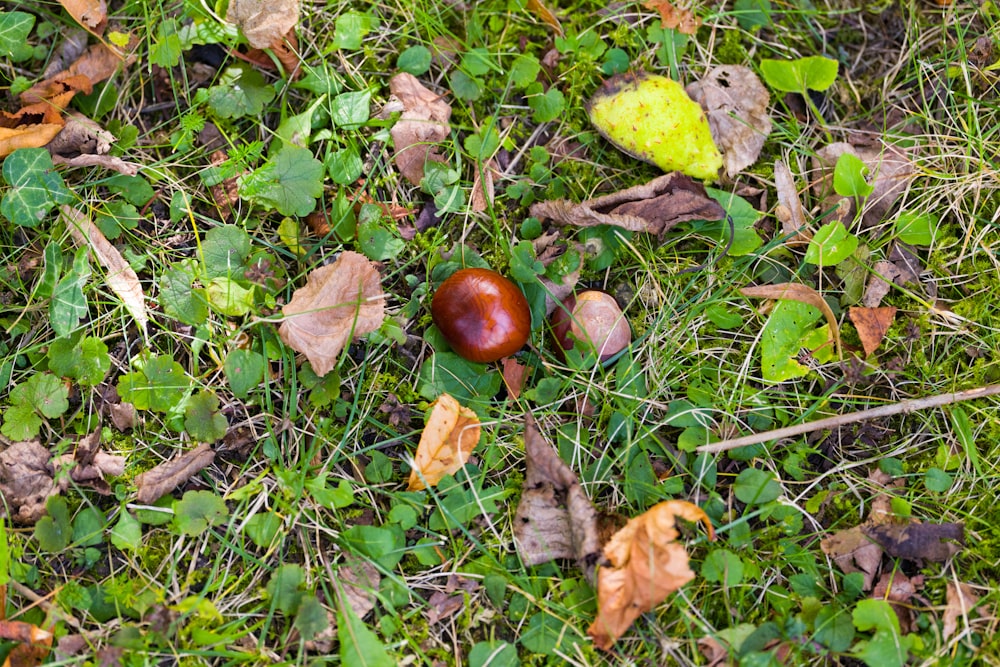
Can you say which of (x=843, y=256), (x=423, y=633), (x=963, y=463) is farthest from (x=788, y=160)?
(x=423, y=633)

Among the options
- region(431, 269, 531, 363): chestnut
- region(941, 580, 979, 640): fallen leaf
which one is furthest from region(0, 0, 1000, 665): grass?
region(431, 269, 531, 363): chestnut

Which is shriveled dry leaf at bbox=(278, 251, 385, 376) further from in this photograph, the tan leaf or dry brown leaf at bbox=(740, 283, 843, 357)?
dry brown leaf at bbox=(740, 283, 843, 357)

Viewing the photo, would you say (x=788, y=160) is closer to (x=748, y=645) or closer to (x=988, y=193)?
(x=988, y=193)

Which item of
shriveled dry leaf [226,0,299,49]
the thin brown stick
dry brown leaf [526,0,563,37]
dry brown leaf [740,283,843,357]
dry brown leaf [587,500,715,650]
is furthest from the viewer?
dry brown leaf [526,0,563,37]

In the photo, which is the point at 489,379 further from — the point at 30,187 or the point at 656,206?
the point at 30,187

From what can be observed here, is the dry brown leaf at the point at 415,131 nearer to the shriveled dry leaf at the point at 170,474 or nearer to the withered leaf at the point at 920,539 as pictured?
the shriveled dry leaf at the point at 170,474

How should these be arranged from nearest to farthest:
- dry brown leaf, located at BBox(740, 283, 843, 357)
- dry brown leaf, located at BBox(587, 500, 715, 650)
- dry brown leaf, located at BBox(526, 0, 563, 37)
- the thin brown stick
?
dry brown leaf, located at BBox(587, 500, 715, 650)
the thin brown stick
dry brown leaf, located at BBox(740, 283, 843, 357)
dry brown leaf, located at BBox(526, 0, 563, 37)
